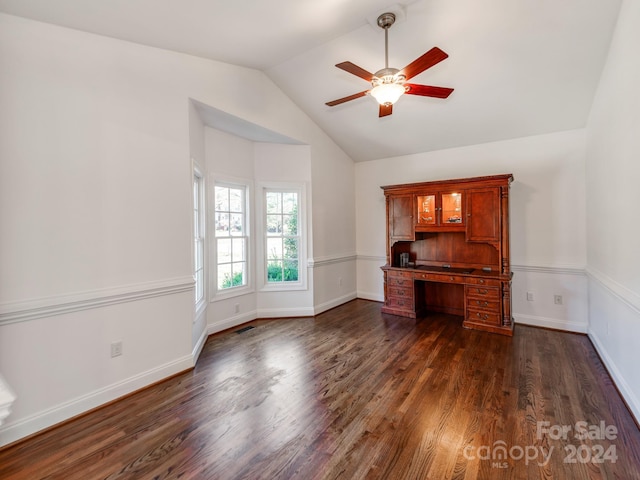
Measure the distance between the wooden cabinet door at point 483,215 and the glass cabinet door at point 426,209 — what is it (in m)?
0.48

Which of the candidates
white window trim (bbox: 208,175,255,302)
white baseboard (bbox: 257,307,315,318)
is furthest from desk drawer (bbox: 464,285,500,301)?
white window trim (bbox: 208,175,255,302)

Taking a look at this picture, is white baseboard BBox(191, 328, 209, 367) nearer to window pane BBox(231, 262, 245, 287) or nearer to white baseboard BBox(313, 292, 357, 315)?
window pane BBox(231, 262, 245, 287)

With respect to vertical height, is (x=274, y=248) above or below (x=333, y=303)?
above

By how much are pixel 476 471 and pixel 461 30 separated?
350 centimetres

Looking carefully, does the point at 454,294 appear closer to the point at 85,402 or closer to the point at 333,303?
the point at 333,303

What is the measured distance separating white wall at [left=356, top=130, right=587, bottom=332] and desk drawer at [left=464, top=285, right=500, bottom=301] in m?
0.60

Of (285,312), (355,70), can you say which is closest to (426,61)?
(355,70)

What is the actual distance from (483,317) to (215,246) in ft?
12.0

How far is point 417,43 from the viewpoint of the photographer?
114 inches

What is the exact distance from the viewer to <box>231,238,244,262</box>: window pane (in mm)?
4117

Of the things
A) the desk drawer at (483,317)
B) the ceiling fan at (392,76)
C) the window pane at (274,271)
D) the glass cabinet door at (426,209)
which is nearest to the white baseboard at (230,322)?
the window pane at (274,271)

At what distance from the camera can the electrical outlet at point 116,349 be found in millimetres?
2402

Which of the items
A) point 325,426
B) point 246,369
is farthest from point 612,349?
point 246,369

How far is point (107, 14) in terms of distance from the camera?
2145mm
